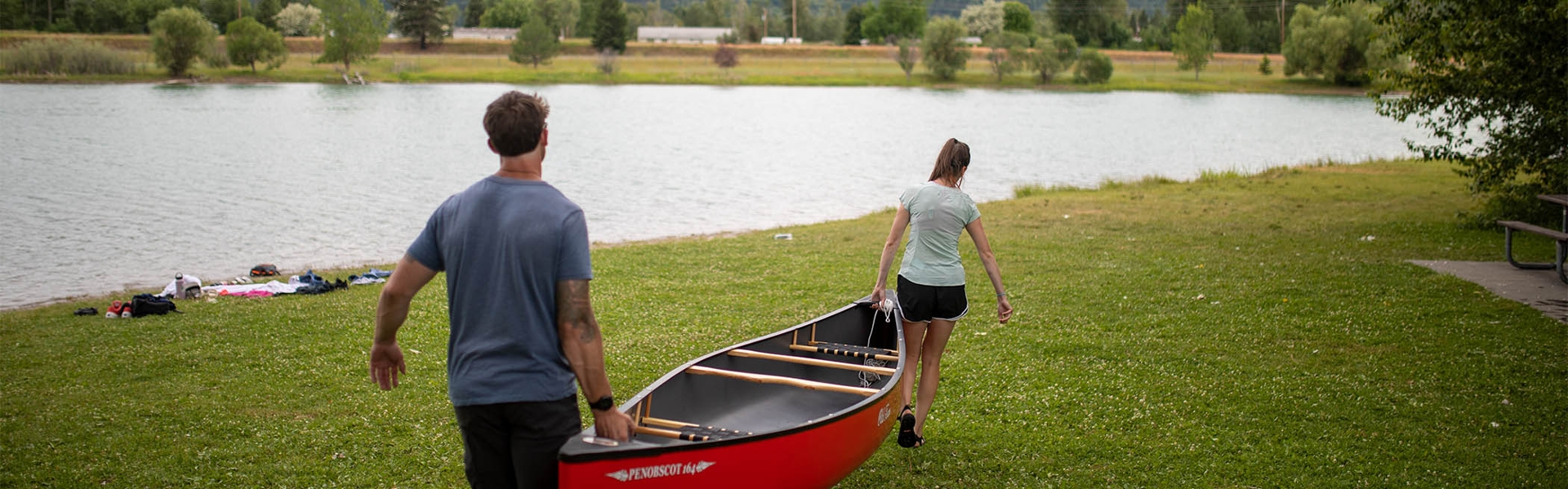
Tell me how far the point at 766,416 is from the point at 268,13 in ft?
416

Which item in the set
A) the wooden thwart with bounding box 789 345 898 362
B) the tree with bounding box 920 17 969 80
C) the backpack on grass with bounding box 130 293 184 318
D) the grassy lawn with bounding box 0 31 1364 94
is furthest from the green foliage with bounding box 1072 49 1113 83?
the wooden thwart with bounding box 789 345 898 362

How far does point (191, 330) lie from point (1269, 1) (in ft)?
492

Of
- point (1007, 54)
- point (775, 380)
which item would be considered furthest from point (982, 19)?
point (775, 380)

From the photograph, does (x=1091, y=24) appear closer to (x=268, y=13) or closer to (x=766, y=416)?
(x=268, y=13)

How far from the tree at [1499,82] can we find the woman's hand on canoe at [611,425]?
13451mm

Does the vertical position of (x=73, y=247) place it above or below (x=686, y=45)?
below

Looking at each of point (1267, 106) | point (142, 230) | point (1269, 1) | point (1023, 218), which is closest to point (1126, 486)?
point (1023, 218)

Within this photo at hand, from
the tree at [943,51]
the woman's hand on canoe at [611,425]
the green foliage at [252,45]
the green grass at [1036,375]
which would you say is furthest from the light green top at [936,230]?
the tree at [943,51]

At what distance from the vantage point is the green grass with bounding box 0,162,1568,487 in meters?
7.05

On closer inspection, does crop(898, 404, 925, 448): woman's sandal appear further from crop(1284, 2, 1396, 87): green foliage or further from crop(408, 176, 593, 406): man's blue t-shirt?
crop(1284, 2, 1396, 87): green foliage

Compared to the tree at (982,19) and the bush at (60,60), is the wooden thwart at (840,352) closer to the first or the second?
the bush at (60,60)

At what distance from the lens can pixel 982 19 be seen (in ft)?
538

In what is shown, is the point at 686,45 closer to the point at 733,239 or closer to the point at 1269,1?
the point at 1269,1

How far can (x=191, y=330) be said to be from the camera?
11.1 m
